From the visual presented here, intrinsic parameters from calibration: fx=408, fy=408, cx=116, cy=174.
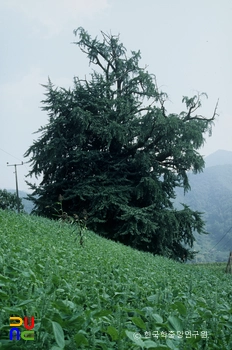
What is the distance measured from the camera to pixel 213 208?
13662 centimetres

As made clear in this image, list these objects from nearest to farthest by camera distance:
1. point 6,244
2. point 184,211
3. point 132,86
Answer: point 6,244 → point 184,211 → point 132,86

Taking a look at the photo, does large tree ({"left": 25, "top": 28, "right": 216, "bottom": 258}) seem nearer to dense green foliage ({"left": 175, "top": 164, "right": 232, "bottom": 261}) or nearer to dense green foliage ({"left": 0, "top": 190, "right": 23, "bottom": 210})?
dense green foliage ({"left": 0, "top": 190, "right": 23, "bottom": 210})

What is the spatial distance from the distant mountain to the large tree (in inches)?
1641

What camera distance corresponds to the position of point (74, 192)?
20312 millimetres

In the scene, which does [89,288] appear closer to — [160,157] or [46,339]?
[46,339]

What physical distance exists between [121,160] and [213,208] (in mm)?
120085

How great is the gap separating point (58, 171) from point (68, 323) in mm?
20047

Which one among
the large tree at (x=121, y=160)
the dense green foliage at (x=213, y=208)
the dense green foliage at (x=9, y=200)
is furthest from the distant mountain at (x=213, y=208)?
the large tree at (x=121, y=160)

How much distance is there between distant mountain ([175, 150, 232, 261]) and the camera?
98.9 metres

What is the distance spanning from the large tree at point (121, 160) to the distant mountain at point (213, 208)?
137 ft

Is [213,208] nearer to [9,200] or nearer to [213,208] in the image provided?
[213,208]

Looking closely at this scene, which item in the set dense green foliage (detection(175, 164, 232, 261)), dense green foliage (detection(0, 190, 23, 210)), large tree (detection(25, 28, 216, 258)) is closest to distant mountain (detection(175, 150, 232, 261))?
dense green foliage (detection(175, 164, 232, 261))

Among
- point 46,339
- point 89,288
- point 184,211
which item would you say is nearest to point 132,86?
point 184,211

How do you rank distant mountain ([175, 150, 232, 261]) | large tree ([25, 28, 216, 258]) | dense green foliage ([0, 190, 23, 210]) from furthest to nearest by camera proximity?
distant mountain ([175, 150, 232, 261])
dense green foliage ([0, 190, 23, 210])
large tree ([25, 28, 216, 258])
